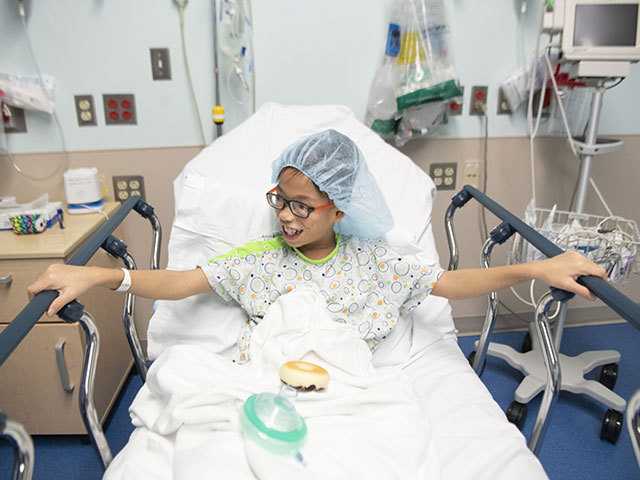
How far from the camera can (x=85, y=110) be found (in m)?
2.00

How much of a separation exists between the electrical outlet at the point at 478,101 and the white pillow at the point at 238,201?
1.94 ft

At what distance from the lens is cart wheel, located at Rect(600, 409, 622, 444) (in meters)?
1.87

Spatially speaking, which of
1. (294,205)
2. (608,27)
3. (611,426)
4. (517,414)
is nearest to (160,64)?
(294,205)

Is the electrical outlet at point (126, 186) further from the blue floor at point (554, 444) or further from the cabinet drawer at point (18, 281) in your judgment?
Answer: the blue floor at point (554, 444)

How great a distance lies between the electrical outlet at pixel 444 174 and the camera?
2.24 metres

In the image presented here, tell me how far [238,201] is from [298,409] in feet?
2.39

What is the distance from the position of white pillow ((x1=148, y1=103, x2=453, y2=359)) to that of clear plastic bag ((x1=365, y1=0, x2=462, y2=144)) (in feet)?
0.89

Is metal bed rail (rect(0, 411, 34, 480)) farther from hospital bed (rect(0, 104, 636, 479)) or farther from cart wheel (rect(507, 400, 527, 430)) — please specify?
cart wheel (rect(507, 400, 527, 430))

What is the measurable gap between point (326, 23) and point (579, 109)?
3.78 ft

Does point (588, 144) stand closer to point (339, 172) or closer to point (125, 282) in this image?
point (339, 172)

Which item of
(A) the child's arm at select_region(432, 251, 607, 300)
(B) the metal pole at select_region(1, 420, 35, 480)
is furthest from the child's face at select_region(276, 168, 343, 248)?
(B) the metal pole at select_region(1, 420, 35, 480)

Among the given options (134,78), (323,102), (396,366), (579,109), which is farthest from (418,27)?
(396,366)

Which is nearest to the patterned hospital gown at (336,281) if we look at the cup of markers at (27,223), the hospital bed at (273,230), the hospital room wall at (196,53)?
the hospital bed at (273,230)

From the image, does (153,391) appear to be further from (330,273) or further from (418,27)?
(418,27)
